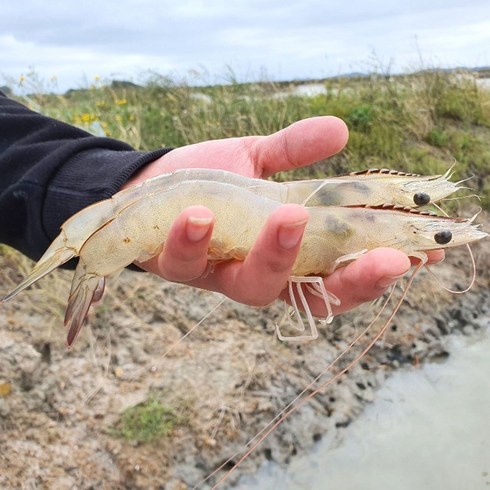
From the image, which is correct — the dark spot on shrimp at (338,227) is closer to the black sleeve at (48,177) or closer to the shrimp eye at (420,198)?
the shrimp eye at (420,198)

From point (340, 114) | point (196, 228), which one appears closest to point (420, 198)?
point (196, 228)

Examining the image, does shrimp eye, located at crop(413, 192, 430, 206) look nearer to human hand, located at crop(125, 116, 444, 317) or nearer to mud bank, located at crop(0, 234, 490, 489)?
human hand, located at crop(125, 116, 444, 317)

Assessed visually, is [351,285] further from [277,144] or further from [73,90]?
[73,90]

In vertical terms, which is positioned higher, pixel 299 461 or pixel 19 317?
pixel 19 317

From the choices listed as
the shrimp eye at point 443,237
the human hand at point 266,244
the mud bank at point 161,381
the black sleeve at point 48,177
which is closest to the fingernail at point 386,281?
the human hand at point 266,244

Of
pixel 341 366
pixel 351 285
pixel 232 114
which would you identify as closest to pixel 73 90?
pixel 232 114

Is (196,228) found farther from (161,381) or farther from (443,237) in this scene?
(161,381)
